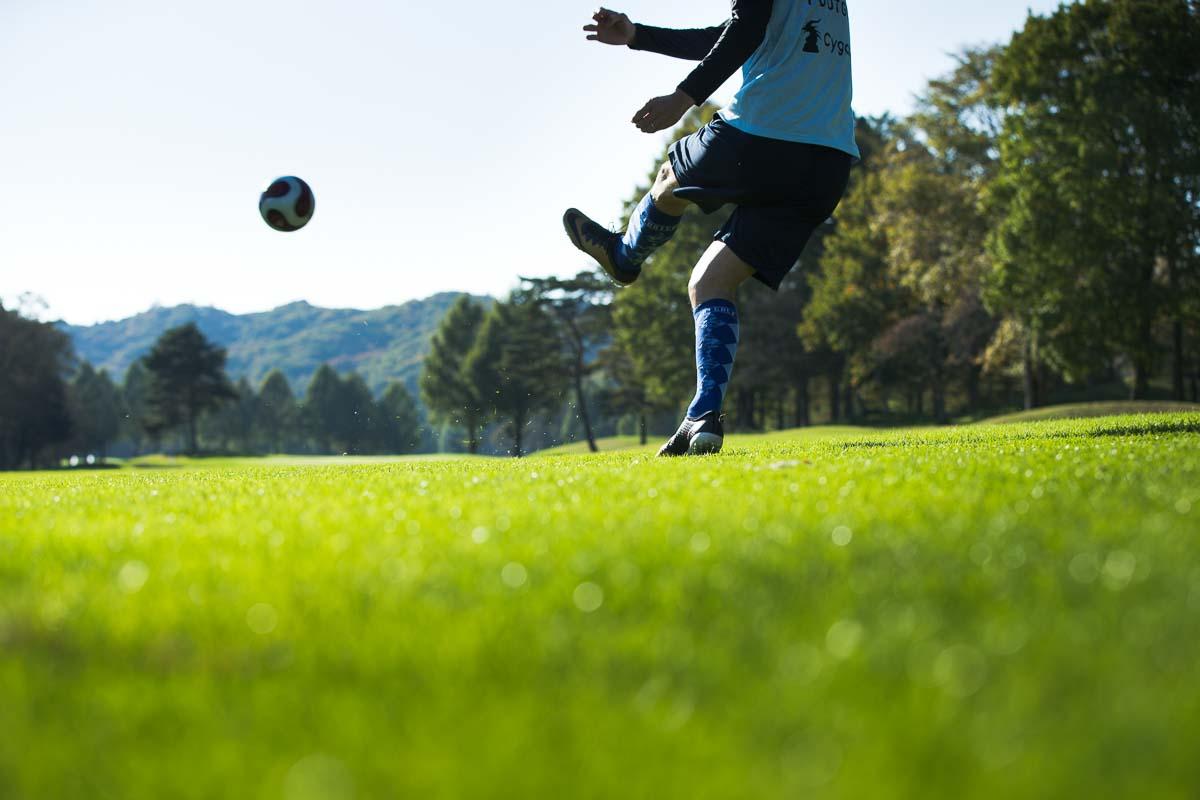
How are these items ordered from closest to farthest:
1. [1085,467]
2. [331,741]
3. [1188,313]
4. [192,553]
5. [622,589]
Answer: [331,741], [622,589], [192,553], [1085,467], [1188,313]

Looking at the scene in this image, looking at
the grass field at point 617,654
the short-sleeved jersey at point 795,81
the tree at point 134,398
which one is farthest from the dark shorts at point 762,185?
the tree at point 134,398

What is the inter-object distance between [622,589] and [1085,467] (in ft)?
12.3

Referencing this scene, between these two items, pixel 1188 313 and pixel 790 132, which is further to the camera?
pixel 1188 313

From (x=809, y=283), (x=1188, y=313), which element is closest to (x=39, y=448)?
(x=809, y=283)

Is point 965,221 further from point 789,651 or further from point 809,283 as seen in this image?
point 789,651

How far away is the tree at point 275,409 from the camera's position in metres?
138

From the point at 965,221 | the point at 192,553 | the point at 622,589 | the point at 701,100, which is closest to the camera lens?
the point at 622,589

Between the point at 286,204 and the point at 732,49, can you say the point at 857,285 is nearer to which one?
the point at 286,204

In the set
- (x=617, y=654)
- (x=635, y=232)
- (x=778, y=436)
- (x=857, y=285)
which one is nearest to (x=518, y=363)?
(x=857, y=285)

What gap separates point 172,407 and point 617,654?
102 m

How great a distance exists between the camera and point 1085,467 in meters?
5.09

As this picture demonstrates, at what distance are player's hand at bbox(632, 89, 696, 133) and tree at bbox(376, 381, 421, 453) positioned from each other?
12521cm

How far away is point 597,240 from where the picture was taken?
28.2 feet

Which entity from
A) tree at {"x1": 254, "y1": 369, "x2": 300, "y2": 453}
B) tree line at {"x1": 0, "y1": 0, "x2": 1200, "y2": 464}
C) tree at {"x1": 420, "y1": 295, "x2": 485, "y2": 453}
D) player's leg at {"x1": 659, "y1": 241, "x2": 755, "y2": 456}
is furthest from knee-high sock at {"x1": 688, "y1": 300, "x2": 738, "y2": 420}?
tree at {"x1": 254, "y1": 369, "x2": 300, "y2": 453}
